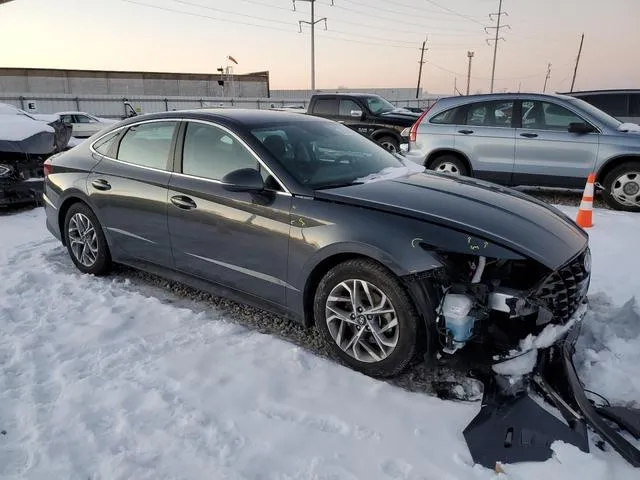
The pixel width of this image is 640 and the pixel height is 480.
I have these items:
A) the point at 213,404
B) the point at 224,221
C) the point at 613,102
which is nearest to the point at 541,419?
the point at 213,404

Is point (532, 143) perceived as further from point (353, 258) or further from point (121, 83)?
point (121, 83)

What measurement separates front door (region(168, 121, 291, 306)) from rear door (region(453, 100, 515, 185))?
5.66 m

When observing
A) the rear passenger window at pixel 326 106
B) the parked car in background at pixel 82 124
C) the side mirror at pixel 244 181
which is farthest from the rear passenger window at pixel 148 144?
the parked car in background at pixel 82 124

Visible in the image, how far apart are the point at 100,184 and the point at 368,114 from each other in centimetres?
921

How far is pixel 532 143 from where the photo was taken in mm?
7832

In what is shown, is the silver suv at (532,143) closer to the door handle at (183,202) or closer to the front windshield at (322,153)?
the front windshield at (322,153)

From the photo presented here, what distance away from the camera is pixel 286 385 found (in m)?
3.01

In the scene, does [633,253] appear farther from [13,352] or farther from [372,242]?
[13,352]

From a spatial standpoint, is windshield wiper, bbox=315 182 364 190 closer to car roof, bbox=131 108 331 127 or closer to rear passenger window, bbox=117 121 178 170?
car roof, bbox=131 108 331 127

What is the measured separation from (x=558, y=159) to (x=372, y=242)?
19.5 feet

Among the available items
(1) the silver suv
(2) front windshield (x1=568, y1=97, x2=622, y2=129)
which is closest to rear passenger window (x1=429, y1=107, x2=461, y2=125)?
(1) the silver suv

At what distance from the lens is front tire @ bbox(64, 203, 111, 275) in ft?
15.3

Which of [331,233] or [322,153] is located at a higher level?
[322,153]

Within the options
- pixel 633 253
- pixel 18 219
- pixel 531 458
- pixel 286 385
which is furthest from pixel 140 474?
pixel 18 219
